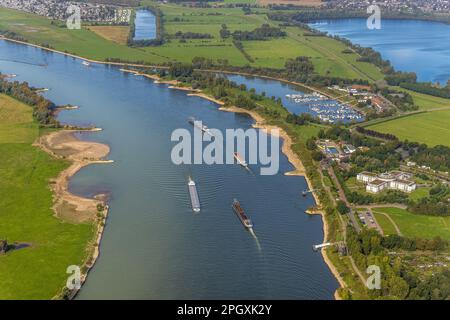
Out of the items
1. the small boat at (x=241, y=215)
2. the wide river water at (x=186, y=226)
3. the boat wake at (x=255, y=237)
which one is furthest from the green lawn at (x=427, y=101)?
the boat wake at (x=255, y=237)

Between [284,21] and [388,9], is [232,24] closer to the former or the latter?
[284,21]

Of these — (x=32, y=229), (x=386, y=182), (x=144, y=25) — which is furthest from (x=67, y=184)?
(x=144, y=25)

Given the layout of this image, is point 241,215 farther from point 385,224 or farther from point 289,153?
point 289,153

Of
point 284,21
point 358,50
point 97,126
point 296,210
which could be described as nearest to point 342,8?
point 284,21

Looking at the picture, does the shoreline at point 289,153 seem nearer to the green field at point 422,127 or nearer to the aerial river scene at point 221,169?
the aerial river scene at point 221,169

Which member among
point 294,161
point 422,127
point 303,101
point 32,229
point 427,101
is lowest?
point 32,229

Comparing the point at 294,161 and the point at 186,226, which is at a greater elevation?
the point at 294,161

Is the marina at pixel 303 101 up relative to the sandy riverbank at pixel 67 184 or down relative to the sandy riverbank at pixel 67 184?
up

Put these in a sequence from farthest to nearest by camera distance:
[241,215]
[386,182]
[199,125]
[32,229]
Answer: [199,125] → [386,182] → [241,215] → [32,229]
